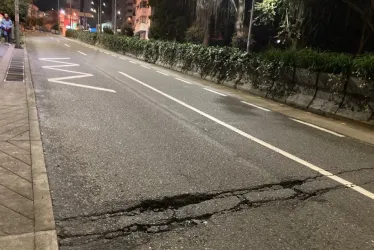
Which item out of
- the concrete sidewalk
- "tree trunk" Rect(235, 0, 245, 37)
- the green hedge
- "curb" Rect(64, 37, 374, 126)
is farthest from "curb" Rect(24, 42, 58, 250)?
"tree trunk" Rect(235, 0, 245, 37)

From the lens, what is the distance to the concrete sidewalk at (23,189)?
2955 millimetres

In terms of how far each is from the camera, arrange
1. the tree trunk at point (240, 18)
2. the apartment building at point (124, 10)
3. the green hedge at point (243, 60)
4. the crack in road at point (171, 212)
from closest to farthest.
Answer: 1. the crack in road at point (171, 212)
2. the green hedge at point (243, 60)
3. the tree trunk at point (240, 18)
4. the apartment building at point (124, 10)

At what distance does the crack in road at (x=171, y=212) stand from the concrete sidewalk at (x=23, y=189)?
195 millimetres

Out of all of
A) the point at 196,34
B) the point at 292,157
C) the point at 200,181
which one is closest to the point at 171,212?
the point at 200,181

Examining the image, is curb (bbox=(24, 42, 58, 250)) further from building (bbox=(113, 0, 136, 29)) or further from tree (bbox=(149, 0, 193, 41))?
building (bbox=(113, 0, 136, 29))

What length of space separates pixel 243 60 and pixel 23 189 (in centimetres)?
1107

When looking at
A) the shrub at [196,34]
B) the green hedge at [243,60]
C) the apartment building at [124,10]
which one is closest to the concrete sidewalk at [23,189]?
the green hedge at [243,60]

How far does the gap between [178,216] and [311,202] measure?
163 cm

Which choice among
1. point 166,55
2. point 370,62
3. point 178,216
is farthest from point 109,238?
point 166,55

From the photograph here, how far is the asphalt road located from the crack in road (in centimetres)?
1

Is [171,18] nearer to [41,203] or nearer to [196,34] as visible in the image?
[196,34]

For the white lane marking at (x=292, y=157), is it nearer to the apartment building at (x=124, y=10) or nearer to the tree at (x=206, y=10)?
the tree at (x=206, y=10)

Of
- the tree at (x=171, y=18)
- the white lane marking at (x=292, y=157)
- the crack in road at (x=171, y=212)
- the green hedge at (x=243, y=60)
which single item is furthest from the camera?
the tree at (x=171, y=18)

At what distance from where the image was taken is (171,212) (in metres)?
3.66
